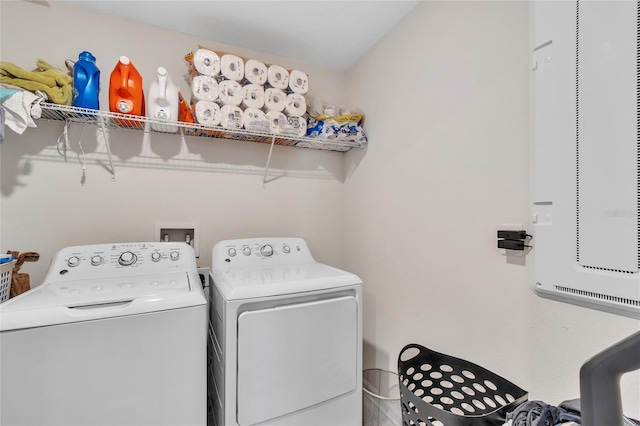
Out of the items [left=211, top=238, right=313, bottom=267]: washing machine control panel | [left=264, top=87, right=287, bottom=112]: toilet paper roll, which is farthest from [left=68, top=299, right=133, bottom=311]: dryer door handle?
[left=264, top=87, right=287, bottom=112]: toilet paper roll

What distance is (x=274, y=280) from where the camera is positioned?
1379 millimetres

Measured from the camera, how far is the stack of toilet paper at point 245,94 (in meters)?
1.68

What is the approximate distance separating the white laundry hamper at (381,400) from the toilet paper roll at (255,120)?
5.46ft

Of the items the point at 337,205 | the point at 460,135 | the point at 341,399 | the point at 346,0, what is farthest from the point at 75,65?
the point at 341,399

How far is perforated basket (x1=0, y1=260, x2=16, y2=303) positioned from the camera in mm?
1324

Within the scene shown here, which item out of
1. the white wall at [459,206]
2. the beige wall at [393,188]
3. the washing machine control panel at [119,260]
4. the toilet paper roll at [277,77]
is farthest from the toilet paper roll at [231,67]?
the washing machine control panel at [119,260]

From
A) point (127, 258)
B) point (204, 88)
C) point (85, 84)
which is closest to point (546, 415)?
point (127, 258)

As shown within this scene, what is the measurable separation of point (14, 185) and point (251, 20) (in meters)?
1.61

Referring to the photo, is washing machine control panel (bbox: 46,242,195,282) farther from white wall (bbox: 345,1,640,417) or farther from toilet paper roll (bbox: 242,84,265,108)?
white wall (bbox: 345,1,640,417)

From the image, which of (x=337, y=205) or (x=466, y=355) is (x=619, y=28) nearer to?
(x=466, y=355)

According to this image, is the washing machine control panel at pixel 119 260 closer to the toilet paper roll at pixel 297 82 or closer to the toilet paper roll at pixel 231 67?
the toilet paper roll at pixel 231 67

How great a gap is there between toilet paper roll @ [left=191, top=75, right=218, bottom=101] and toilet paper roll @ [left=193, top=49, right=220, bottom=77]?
3cm

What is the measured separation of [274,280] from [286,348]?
0.30m

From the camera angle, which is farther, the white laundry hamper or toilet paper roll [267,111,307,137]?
toilet paper roll [267,111,307,137]
